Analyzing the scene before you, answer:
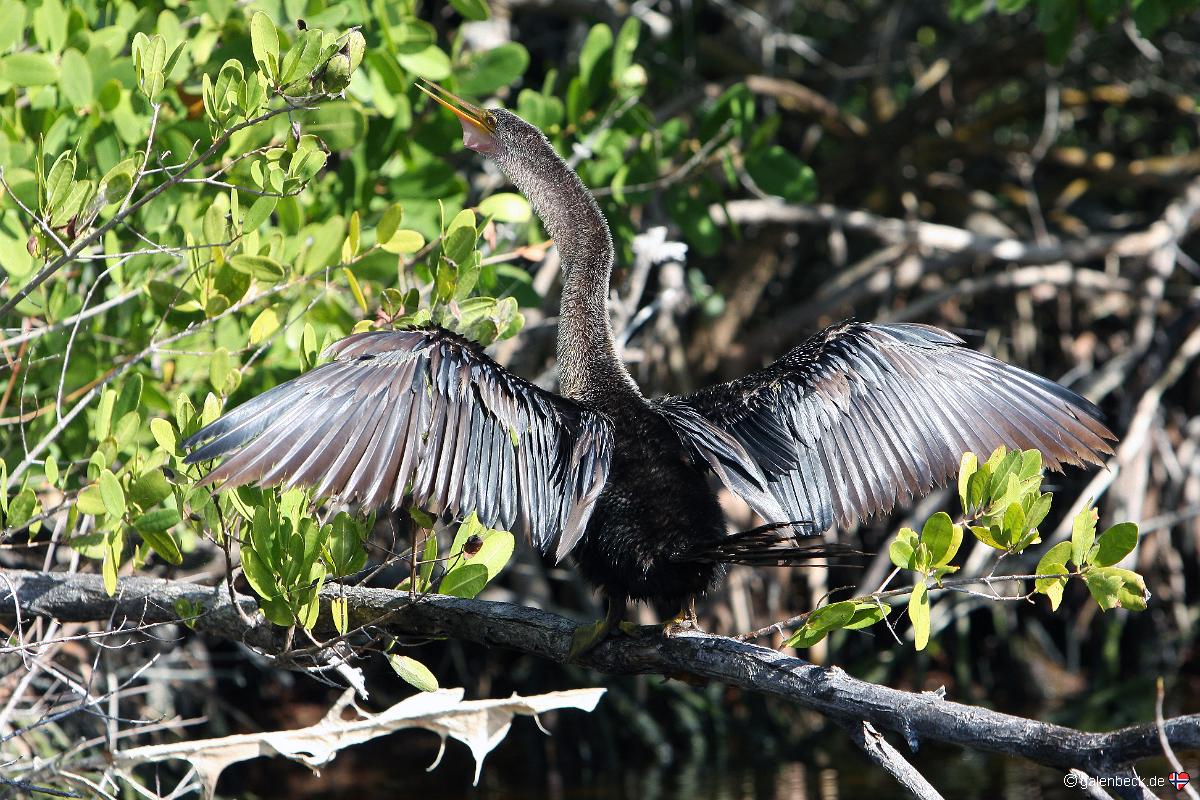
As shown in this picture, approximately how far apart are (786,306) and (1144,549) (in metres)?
2.08

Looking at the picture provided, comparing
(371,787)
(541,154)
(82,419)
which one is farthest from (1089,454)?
(371,787)

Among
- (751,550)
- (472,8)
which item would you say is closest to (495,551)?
(751,550)

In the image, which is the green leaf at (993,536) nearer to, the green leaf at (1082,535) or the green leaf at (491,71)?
the green leaf at (1082,535)

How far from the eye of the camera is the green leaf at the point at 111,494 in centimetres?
211

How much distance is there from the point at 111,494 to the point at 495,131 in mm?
1567

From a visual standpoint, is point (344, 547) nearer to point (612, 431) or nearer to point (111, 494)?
point (111, 494)

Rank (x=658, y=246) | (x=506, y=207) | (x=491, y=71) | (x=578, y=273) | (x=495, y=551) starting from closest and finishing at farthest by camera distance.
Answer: (x=495, y=551) < (x=578, y=273) < (x=506, y=207) < (x=491, y=71) < (x=658, y=246)

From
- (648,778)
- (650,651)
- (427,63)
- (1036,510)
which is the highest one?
(427,63)

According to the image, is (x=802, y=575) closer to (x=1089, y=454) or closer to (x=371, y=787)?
(x=371, y=787)

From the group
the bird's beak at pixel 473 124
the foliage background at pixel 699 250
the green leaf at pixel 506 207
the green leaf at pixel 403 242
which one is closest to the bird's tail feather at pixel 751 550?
the foliage background at pixel 699 250

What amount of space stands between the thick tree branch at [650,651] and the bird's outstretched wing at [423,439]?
0.20 meters

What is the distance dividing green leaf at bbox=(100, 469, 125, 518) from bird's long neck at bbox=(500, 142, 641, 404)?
104cm

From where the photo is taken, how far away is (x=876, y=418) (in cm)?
283

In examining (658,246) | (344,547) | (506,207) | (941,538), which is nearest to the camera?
(941,538)
